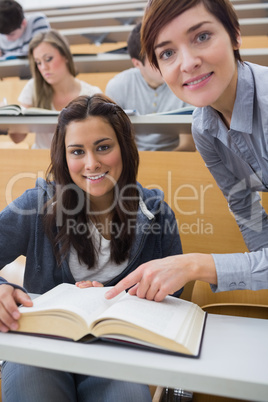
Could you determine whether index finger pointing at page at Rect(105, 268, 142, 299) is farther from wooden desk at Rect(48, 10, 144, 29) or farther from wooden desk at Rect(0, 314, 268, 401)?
wooden desk at Rect(48, 10, 144, 29)

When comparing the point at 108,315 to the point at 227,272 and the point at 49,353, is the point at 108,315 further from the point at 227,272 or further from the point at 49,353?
the point at 227,272

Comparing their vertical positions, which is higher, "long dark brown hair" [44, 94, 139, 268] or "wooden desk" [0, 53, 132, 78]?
"wooden desk" [0, 53, 132, 78]

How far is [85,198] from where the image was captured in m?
1.17

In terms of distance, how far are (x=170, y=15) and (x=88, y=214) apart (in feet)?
2.00

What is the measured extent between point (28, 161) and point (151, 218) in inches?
28.6

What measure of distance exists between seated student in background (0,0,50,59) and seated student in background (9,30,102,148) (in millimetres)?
590

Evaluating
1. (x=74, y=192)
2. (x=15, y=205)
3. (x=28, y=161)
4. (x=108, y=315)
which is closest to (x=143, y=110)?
(x=28, y=161)

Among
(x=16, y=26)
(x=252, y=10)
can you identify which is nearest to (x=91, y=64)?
(x=16, y=26)

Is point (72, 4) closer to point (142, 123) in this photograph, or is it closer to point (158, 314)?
point (142, 123)

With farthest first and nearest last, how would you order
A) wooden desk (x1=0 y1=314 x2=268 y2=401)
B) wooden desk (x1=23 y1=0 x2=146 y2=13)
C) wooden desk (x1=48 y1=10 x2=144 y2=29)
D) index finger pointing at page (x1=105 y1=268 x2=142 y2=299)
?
1. wooden desk (x1=23 y1=0 x2=146 y2=13)
2. wooden desk (x1=48 y1=10 x2=144 y2=29)
3. index finger pointing at page (x1=105 y1=268 x2=142 y2=299)
4. wooden desk (x1=0 y1=314 x2=268 y2=401)

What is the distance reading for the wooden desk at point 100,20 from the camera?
360 cm

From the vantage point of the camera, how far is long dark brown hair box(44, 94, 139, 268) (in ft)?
3.55

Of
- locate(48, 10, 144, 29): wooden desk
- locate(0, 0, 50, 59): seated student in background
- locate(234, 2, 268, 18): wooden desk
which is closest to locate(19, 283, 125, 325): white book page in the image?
locate(0, 0, 50, 59): seated student in background

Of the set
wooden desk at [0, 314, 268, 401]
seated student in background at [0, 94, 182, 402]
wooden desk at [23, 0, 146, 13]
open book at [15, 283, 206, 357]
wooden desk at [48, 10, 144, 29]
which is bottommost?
wooden desk at [0, 314, 268, 401]
